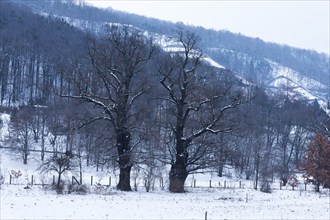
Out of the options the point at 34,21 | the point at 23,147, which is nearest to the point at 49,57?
the point at 34,21

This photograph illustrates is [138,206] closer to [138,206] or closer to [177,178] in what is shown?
[138,206]

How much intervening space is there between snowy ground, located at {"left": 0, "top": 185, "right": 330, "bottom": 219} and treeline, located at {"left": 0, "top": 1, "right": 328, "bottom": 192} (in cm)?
417

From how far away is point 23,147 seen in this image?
199 feet

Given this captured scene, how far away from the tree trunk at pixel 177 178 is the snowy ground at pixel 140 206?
1761 millimetres

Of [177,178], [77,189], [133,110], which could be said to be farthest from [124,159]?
[133,110]

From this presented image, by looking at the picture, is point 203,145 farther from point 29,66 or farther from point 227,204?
point 29,66

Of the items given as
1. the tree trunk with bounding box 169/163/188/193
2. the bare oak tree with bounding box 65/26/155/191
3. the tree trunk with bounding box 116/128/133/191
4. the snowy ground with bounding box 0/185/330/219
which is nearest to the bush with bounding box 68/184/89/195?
the snowy ground with bounding box 0/185/330/219

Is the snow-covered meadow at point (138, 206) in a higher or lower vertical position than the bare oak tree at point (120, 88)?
lower

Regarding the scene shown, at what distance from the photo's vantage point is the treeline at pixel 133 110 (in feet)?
107

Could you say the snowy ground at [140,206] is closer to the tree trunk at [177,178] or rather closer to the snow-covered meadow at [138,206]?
the snow-covered meadow at [138,206]

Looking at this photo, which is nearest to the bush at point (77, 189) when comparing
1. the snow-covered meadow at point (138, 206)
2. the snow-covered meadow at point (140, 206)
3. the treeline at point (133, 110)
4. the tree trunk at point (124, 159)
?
the snow-covered meadow at point (138, 206)

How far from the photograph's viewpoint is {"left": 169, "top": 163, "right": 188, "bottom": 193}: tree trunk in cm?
3281

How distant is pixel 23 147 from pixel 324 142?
35.7 metres

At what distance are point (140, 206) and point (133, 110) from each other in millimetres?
23417
